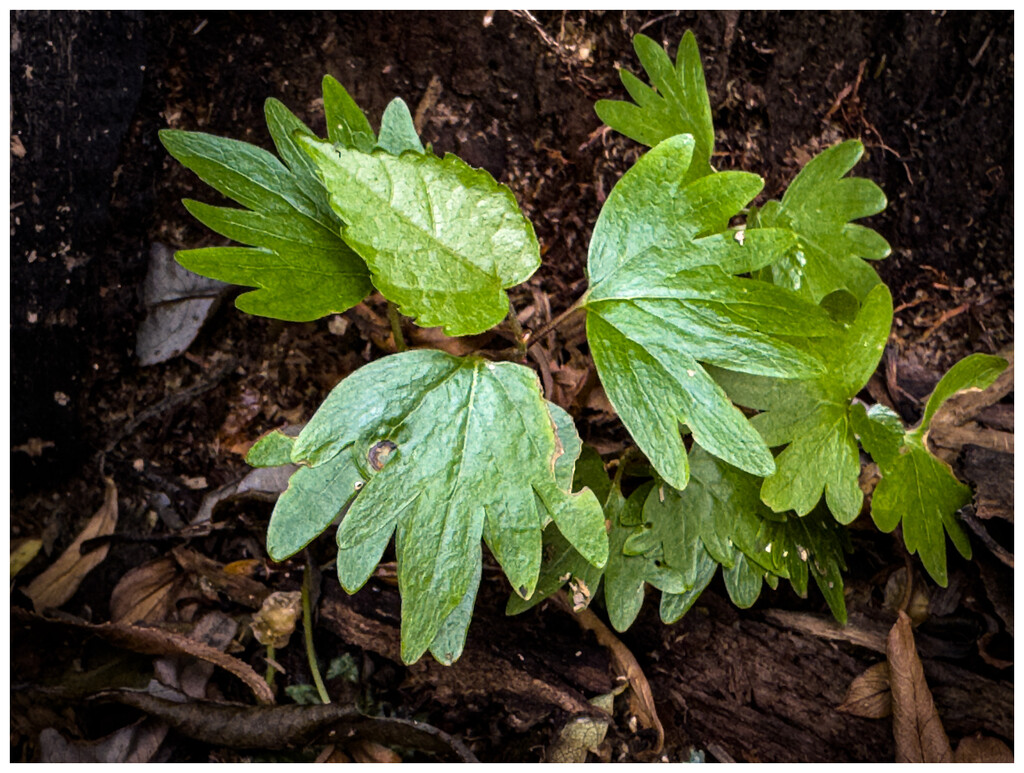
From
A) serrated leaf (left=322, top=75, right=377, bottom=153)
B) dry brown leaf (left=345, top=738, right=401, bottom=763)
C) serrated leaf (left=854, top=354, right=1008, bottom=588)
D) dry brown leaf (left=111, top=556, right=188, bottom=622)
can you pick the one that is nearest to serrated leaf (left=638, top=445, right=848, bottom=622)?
serrated leaf (left=854, top=354, right=1008, bottom=588)

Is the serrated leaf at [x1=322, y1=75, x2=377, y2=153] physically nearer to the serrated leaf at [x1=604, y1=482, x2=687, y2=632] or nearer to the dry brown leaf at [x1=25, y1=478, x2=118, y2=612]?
the serrated leaf at [x1=604, y1=482, x2=687, y2=632]

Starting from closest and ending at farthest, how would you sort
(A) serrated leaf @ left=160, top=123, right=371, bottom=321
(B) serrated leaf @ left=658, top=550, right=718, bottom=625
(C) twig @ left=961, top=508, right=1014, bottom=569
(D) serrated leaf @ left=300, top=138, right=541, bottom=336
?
1. (D) serrated leaf @ left=300, top=138, right=541, bottom=336
2. (A) serrated leaf @ left=160, top=123, right=371, bottom=321
3. (B) serrated leaf @ left=658, top=550, right=718, bottom=625
4. (C) twig @ left=961, top=508, right=1014, bottom=569

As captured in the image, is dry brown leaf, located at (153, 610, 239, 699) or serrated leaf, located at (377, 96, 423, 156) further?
dry brown leaf, located at (153, 610, 239, 699)

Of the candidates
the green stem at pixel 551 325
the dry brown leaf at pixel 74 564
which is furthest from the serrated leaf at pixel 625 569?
the dry brown leaf at pixel 74 564

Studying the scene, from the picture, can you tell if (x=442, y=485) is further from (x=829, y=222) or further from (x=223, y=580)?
(x=829, y=222)

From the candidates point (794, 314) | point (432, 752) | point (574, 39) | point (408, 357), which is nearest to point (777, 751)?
point (432, 752)

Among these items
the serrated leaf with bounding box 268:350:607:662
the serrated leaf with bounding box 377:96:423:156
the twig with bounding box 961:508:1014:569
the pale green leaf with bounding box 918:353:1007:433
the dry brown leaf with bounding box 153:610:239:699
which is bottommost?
the twig with bounding box 961:508:1014:569

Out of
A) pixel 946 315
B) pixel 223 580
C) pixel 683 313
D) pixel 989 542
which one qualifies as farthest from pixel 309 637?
pixel 946 315
